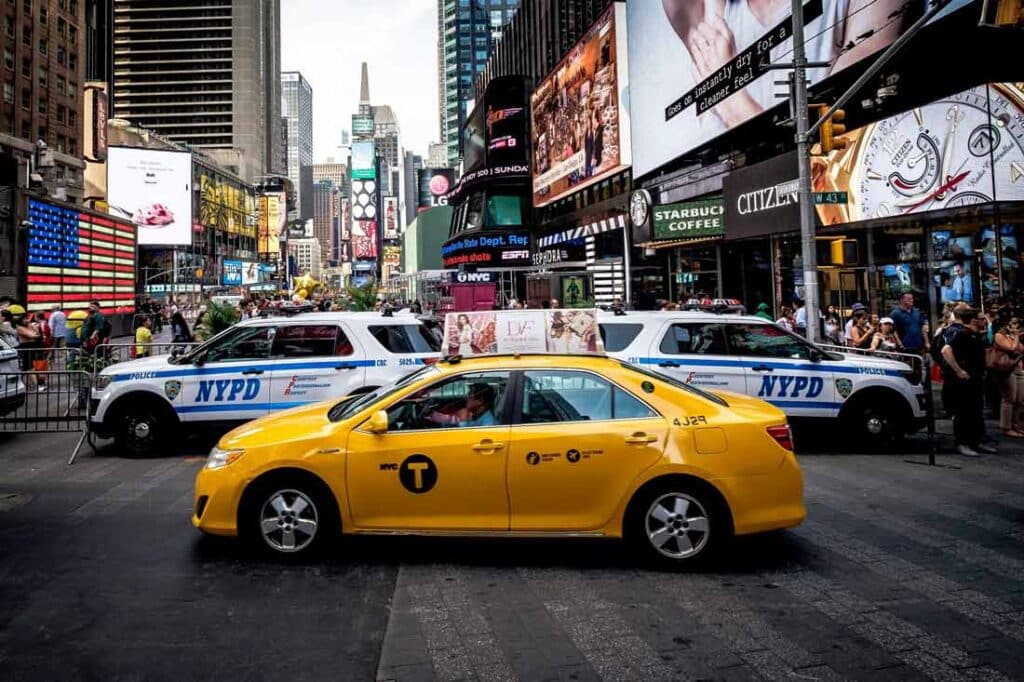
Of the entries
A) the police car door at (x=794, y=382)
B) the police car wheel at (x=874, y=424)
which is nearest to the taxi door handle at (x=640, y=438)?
the police car door at (x=794, y=382)

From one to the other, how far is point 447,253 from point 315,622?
59414 millimetres

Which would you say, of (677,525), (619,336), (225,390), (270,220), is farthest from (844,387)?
(270,220)

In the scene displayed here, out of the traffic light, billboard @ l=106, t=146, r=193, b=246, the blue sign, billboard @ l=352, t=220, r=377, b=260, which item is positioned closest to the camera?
the traffic light

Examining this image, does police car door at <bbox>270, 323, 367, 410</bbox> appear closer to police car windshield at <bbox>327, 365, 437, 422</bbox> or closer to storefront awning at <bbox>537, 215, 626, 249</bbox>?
police car windshield at <bbox>327, 365, 437, 422</bbox>

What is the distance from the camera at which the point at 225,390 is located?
32.0 feet

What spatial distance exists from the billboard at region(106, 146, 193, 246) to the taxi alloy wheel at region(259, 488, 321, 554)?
3219 inches

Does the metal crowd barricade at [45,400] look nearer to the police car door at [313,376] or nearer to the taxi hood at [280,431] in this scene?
the police car door at [313,376]

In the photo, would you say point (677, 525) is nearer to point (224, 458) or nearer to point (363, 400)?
point (363, 400)

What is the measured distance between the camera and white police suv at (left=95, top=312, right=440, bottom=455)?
31.9 feet

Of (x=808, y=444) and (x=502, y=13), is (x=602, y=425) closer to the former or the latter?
(x=808, y=444)

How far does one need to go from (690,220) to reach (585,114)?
16.9 meters

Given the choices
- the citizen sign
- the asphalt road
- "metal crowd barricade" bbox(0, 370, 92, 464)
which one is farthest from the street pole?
"metal crowd barricade" bbox(0, 370, 92, 464)

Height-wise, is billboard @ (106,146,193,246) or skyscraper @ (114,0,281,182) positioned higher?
skyscraper @ (114,0,281,182)

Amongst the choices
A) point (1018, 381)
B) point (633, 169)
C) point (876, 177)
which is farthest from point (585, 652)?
point (633, 169)
